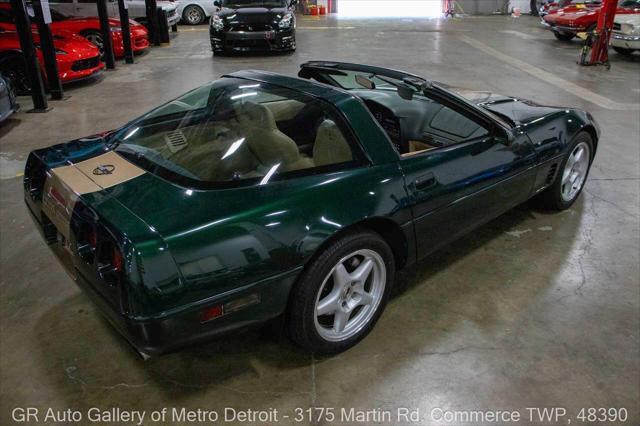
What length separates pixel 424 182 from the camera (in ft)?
7.87

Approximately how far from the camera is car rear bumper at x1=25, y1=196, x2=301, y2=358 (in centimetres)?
171

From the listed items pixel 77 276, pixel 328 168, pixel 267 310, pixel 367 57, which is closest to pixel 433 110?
pixel 328 168

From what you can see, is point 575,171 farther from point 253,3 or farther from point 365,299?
point 253,3

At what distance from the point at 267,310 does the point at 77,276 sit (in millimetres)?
793

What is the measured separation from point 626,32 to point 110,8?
36.8 feet

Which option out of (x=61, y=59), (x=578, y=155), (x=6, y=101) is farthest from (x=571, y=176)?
(x=61, y=59)

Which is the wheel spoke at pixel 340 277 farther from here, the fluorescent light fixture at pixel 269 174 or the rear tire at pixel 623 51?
the rear tire at pixel 623 51

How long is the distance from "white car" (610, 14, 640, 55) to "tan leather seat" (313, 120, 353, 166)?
33.3ft

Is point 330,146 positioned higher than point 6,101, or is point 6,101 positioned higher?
point 330,146

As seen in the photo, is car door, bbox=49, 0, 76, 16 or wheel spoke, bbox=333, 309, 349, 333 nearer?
wheel spoke, bbox=333, 309, 349, 333

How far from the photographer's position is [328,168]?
214 centimetres

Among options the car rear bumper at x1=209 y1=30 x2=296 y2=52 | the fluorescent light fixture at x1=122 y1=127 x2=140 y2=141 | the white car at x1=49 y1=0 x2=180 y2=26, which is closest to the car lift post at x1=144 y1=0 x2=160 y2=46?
the white car at x1=49 y1=0 x2=180 y2=26

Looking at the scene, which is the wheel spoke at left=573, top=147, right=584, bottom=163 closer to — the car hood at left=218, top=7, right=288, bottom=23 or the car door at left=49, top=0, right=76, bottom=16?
the car hood at left=218, top=7, right=288, bottom=23

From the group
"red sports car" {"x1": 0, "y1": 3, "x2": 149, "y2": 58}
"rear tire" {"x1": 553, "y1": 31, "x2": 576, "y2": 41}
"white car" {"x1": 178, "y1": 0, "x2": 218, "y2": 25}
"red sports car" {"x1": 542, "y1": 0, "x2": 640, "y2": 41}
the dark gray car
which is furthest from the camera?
"white car" {"x1": 178, "y1": 0, "x2": 218, "y2": 25}
